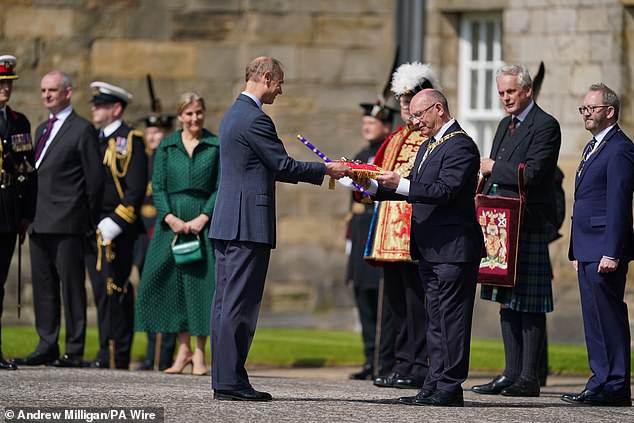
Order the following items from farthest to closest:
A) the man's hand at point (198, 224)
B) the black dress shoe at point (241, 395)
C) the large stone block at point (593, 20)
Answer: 1. the large stone block at point (593, 20)
2. the man's hand at point (198, 224)
3. the black dress shoe at point (241, 395)

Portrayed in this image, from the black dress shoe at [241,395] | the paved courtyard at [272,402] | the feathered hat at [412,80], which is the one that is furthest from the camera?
the feathered hat at [412,80]

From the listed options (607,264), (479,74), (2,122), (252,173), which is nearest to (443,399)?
(607,264)

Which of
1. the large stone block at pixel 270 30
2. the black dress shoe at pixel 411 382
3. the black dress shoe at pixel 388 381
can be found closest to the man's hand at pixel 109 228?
the black dress shoe at pixel 388 381

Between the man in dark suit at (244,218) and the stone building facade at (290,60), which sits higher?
the stone building facade at (290,60)

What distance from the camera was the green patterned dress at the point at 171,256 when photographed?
10992 mm

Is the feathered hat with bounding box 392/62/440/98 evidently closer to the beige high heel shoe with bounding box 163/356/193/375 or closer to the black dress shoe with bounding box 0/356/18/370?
the beige high heel shoe with bounding box 163/356/193/375

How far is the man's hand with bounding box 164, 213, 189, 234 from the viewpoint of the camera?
35.8 feet

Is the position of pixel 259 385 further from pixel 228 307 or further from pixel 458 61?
pixel 458 61

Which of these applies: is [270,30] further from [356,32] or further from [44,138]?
[44,138]

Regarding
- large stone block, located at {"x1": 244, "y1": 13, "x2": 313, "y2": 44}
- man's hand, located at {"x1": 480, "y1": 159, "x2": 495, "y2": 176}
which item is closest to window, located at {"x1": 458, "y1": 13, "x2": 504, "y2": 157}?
large stone block, located at {"x1": 244, "y1": 13, "x2": 313, "y2": 44}

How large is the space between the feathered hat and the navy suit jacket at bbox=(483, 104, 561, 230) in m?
0.87

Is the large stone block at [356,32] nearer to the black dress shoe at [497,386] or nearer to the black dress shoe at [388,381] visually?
the black dress shoe at [388,381]

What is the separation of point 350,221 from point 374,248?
2.29 m

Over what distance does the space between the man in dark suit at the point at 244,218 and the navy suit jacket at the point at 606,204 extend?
1706mm
